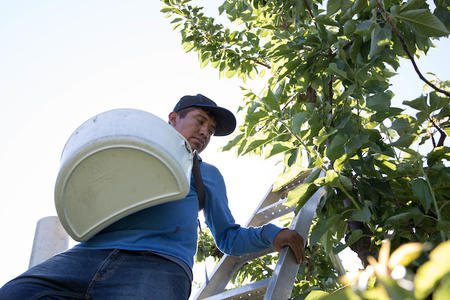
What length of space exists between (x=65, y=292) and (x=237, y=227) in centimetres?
87

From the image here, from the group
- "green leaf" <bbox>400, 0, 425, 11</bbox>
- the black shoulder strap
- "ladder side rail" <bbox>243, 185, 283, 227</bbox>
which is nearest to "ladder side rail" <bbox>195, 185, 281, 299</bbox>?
"ladder side rail" <bbox>243, 185, 283, 227</bbox>

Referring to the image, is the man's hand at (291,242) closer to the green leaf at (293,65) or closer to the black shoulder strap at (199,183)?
the black shoulder strap at (199,183)

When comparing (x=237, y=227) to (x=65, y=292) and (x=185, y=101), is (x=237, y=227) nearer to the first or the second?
(x=185, y=101)

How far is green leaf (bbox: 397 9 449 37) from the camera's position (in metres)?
1.29

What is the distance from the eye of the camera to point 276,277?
173 cm

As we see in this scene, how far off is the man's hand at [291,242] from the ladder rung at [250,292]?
0.54 ft

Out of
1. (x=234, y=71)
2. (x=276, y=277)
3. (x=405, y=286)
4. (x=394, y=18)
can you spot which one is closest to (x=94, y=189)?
(x=276, y=277)

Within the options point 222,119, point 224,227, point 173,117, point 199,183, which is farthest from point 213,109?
point 224,227

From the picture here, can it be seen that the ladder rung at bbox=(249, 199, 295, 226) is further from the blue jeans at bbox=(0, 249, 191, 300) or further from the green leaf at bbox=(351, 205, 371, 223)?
the green leaf at bbox=(351, 205, 371, 223)

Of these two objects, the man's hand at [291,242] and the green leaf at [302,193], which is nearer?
the green leaf at [302,193]

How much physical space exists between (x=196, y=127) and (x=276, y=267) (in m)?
0.85

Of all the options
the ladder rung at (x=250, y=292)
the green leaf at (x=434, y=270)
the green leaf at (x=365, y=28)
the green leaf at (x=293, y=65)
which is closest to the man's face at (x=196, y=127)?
the green leaf at (x=293, y=65)

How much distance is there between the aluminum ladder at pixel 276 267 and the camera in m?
1.74

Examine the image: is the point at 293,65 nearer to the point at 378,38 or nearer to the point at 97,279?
the point at 378,38
